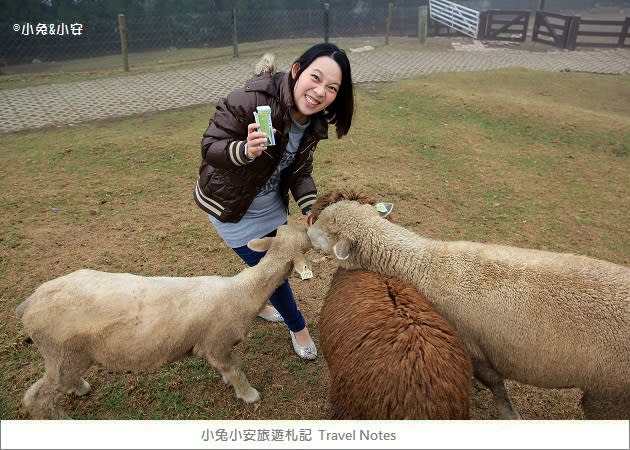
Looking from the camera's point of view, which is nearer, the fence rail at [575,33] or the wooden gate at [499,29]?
the fence rail at [575,33]

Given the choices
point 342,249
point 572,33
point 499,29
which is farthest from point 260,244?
point 499,29

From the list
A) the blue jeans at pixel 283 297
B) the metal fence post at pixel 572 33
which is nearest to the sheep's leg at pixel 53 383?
the blue jeans at pixel 283 297

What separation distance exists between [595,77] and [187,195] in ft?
41.0

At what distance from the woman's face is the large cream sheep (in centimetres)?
125

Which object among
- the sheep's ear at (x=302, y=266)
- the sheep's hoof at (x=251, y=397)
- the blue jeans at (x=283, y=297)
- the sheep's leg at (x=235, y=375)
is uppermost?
the sheep's ear at (x=302, y=266)

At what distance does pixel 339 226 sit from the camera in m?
3.40

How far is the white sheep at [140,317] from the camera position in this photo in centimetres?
281

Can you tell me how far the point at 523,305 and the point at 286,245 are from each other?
1.60 metres

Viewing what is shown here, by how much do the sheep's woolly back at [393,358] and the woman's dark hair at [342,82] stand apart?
3.72ft

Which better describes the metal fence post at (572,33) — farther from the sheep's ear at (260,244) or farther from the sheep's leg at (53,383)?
the sheep's leg at (53,383)

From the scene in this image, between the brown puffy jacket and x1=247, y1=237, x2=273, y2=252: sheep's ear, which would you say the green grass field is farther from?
the brown puffy jacket

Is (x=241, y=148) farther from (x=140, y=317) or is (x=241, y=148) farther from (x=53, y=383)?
(x=53, y=383)

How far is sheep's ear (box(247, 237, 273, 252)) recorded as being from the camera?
10.4 ft

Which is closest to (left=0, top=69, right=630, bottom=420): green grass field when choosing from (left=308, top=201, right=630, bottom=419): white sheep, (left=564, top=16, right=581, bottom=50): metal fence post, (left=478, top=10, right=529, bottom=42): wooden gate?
(left=308, top=201, right=630, bottom=419): white sheep
